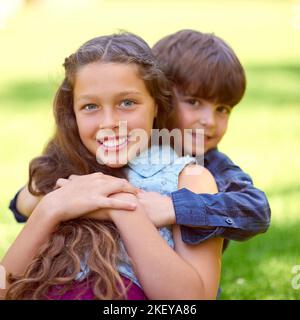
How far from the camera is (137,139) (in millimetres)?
2578

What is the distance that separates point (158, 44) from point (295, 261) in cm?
129

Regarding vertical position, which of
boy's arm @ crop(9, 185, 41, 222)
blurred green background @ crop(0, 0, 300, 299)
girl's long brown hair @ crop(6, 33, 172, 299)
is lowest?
blurred green background @ crop(0, 0, 300, 299)

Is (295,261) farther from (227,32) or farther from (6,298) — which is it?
(227,32)

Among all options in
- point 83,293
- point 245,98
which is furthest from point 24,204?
point 245,98

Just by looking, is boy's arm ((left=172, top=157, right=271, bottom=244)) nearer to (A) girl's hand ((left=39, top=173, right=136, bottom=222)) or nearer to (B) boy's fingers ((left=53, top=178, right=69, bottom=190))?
(A) girl's hand ((left=39, top=173, right=136, bottom=222))

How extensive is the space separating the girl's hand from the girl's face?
0.41 ft

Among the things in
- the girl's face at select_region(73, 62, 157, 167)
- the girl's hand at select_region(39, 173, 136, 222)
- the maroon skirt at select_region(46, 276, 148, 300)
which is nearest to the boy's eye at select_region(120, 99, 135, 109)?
the girl's face at select_region(73, 62, 157, 167)

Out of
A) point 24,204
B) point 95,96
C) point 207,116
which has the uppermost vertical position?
point 95,96

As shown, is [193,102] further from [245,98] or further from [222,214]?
[245,98]

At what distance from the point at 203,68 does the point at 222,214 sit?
71 centimetres

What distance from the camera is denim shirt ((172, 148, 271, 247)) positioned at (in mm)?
2396

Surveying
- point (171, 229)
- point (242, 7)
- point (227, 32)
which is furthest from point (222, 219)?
point (242, 7)

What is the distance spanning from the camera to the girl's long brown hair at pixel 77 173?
2366 millimetres

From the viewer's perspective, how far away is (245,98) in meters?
7.80
